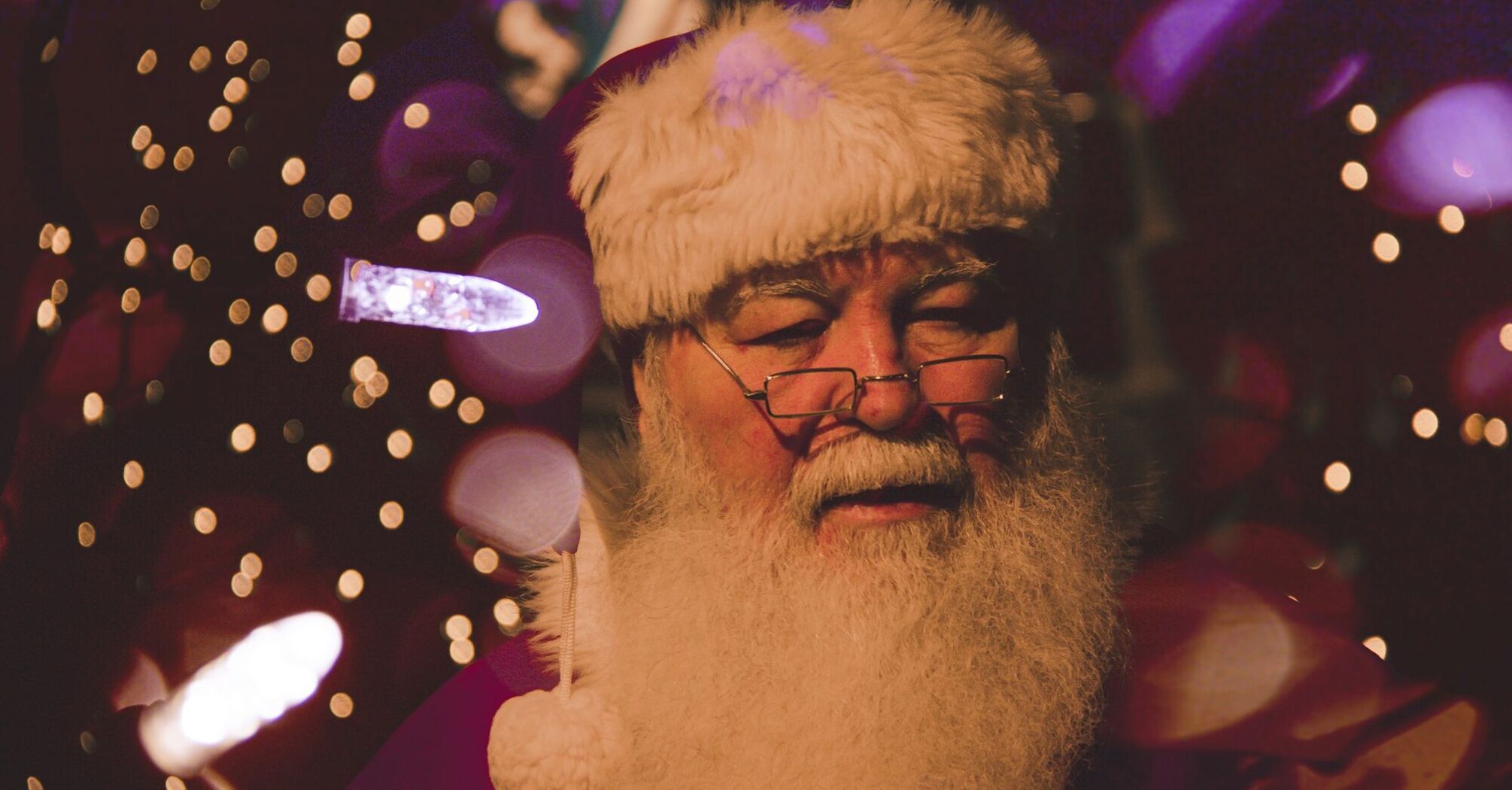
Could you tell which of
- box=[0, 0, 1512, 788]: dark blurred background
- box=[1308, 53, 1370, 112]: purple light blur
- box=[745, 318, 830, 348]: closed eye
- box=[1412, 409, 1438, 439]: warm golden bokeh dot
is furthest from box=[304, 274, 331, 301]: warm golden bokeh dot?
box=[1412, 409, 1438, 439]: warm golden bokeh dot

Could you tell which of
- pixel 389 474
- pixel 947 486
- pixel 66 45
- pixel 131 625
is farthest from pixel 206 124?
pixel 947 486

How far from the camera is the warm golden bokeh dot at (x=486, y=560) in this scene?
162 centimetres

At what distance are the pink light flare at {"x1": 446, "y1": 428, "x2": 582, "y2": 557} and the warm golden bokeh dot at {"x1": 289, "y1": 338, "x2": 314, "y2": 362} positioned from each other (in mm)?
304

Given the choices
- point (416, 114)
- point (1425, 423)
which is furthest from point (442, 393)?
point (1425, 423)

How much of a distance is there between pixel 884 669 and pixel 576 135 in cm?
80

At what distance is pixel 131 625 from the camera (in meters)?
1.54

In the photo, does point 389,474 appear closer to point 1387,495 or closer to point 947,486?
point 947,486

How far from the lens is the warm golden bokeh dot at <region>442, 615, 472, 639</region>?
5.37 ft

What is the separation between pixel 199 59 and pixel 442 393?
68cm

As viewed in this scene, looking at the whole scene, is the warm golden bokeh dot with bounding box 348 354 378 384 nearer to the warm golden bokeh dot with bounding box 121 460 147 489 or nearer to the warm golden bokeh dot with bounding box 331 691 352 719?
the warm golden bokeh dot with bounding box 121 460 147 489

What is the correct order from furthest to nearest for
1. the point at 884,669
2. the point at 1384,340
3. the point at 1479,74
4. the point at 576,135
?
the point at 1384,340, the point at 1479,74, the point at 576,135, the point at 884,669

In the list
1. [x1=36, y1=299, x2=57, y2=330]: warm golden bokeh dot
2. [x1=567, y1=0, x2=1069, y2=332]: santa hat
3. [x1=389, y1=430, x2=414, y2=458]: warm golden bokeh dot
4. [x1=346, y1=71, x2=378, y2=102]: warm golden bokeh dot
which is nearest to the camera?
[x1=567, y1=0, x2=1069, y2=332]: santa hat

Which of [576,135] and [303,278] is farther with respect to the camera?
[303,278]

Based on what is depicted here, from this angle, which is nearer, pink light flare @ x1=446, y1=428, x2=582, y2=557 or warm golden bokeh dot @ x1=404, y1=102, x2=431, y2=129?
pink light flare @ x1=446, y1=428, x2=582, y2=557
